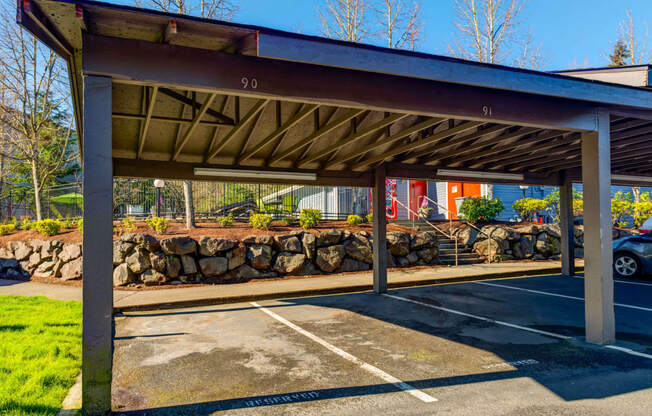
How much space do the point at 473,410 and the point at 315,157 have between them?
543cm

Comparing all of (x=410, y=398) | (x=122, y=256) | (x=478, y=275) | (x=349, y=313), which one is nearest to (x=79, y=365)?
(x=410, y=398)

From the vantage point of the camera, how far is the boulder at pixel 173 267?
10320 millimetres

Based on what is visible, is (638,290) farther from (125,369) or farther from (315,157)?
(125,369)

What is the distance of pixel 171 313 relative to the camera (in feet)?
25.3

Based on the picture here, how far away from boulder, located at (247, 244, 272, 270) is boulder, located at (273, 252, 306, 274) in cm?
26

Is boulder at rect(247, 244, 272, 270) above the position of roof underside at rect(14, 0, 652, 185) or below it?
below

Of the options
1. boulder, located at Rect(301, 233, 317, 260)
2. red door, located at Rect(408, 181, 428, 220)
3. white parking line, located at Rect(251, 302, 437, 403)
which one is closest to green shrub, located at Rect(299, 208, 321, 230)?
boulder, located at Rect(301, 233, 317, 260)

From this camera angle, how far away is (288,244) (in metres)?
11.8

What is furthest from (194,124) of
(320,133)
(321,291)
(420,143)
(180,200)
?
(180,200)

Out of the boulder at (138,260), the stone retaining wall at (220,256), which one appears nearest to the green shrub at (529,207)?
the stone retaining wall at (220,256)

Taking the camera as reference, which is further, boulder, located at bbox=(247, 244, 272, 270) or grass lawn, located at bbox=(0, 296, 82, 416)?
boulder, located at bbox=(247, 244, 272, 270)

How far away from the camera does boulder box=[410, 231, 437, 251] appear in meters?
13.6

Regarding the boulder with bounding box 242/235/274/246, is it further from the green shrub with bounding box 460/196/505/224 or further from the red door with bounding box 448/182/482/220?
the red door with bounding box 448/182/482/220

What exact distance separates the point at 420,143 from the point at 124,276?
8.06m
